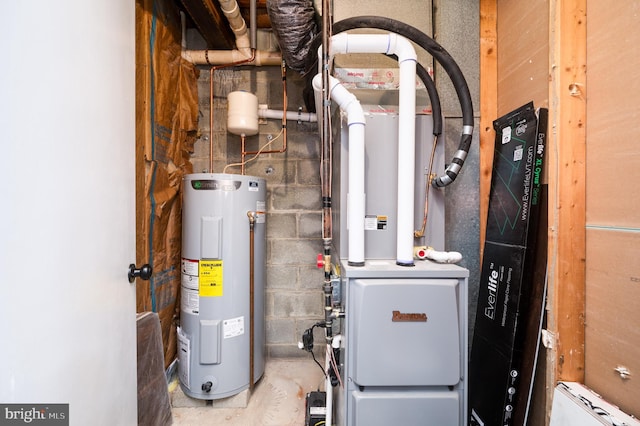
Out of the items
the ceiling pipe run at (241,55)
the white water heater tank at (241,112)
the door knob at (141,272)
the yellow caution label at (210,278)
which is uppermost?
the ceiling pipe run at (241,55)

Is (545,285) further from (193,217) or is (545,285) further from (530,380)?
(193,217)

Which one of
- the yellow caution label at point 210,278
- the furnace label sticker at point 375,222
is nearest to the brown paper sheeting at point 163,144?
the yellow caution label at point 210,278

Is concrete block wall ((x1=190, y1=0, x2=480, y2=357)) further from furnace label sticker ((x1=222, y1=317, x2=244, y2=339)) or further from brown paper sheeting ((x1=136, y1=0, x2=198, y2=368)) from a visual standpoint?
furnace label sticker ((x1=222, y1=317, x2=244, y2=339))

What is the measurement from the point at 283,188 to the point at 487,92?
1.36 meters

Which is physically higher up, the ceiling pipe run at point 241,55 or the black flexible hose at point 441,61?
the ceiling pipe run at point 241,55

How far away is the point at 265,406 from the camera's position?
1.47m

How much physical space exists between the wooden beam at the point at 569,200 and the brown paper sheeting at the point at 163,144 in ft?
6.23

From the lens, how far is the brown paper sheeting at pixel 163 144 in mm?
1364

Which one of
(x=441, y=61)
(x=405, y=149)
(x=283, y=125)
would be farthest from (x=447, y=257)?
(x=283, y=125)

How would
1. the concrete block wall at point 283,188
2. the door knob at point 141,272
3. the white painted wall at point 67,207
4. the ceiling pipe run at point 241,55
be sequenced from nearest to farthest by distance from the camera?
the white painted wall at point 67,207 < the door knob at point 141,272 < the ceiling pipe run at point 241,55 < the concrete block wall at point 283,188

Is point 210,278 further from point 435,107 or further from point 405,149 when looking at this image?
point 435,107

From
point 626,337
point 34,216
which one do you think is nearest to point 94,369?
point 34,216

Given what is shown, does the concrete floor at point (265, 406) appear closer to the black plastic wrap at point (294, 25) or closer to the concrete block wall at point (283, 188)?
the concrete block wall at point (283, 188)

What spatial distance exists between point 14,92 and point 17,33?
0.43 ft
